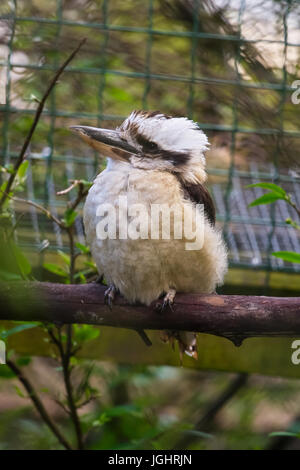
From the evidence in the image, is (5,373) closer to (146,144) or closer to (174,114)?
(146,144)

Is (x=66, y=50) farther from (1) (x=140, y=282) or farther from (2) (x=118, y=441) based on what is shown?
(2) (x=118, y=441)

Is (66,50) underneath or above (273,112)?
above

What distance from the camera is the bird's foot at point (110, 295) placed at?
5.26 ft

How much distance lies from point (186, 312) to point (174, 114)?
120 cm

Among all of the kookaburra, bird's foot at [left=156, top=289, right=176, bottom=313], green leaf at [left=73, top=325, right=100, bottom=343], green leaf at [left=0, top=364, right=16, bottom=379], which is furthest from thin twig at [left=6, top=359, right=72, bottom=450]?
bird's foot at [left=156, top=289, right=176, bottom=313]

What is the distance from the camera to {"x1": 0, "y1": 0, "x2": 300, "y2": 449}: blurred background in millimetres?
2197

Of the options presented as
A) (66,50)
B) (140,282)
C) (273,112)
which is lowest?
(140,282)

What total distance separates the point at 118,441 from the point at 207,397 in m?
0.93

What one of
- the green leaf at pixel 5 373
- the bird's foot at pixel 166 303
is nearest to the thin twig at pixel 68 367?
the green leaf at pixel 5 373

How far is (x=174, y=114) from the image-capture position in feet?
8.48

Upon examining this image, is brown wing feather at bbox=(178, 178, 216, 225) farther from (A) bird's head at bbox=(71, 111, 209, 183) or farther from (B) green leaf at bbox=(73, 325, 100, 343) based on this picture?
(B) green leaf at bbox=(73, 325, 100, 343)

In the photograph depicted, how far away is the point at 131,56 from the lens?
97.7 inches

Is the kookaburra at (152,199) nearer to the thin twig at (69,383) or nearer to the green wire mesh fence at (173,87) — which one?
the thin twig at (69,383)
